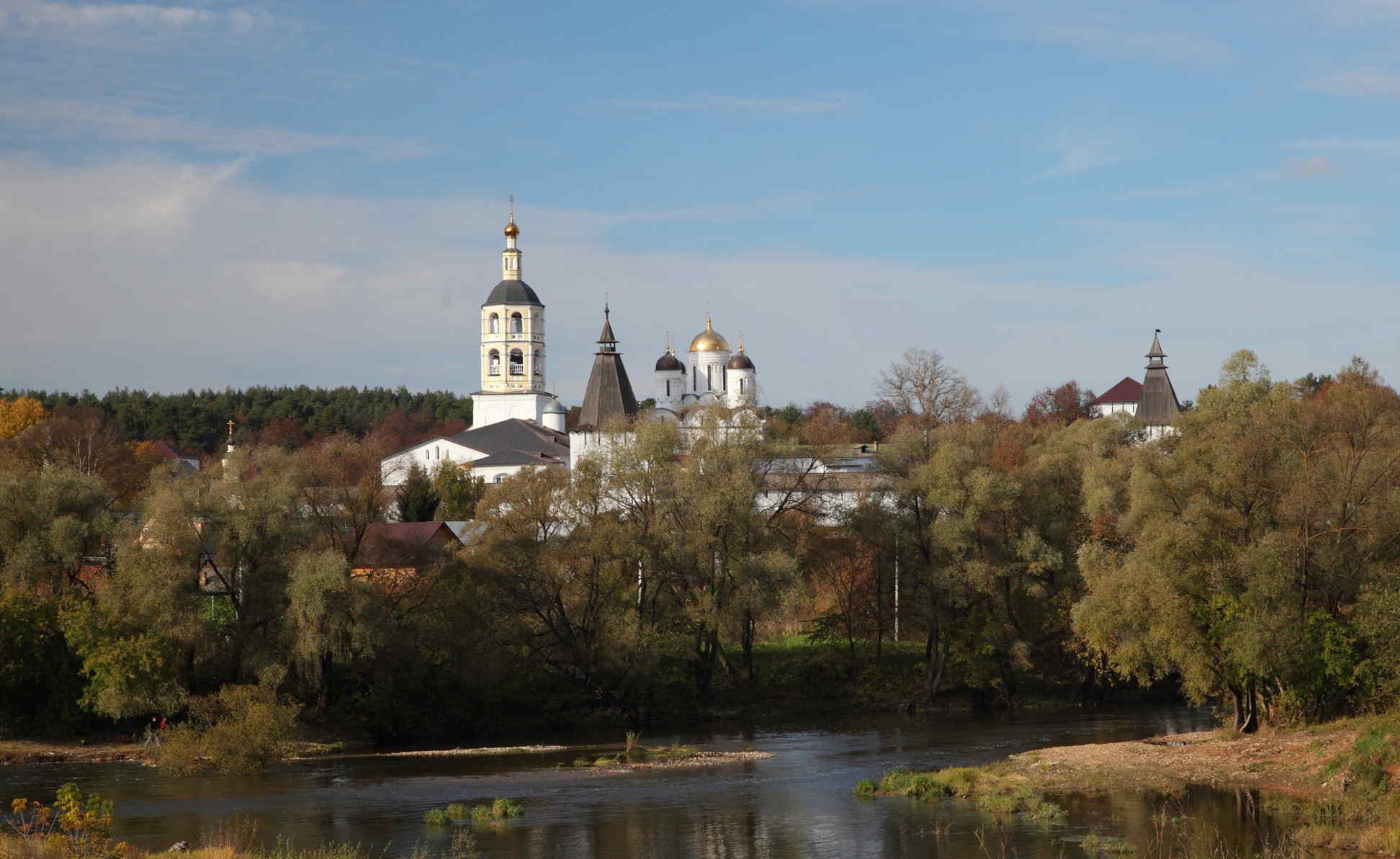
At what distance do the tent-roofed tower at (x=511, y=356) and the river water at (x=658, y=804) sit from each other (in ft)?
230

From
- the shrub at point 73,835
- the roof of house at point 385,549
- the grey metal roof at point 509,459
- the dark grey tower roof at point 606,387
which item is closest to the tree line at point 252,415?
the grey metal roof at point 509,459

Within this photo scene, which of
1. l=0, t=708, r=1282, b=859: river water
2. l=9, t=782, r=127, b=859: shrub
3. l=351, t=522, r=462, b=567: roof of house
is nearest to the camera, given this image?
l=9, t=782, r=127, b=859: shrub

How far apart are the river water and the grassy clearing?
467 millimetres

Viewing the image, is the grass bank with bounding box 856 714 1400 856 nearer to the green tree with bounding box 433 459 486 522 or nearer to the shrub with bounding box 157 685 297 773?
the shrub with bounding box 157 685 297 773

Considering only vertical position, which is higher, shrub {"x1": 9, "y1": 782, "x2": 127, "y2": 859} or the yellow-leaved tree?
the yellow-leaved tree

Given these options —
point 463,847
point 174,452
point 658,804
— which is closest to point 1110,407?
point 174,452

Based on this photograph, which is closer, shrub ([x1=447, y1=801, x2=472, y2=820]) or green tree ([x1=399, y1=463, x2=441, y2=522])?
shrub ([x1=447, y1=801, x2=472, y2=820])

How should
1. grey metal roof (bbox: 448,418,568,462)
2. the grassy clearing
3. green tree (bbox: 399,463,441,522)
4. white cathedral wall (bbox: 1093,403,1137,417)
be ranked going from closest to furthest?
the grassy clearing
green tree (bbox: 399,463,441,522)
grey metal roof (bbox: 448,418,568,462)
white cathedral wall (bbox: 1093,403,1137,417)

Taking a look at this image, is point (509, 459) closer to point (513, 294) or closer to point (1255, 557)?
point (513, 294)

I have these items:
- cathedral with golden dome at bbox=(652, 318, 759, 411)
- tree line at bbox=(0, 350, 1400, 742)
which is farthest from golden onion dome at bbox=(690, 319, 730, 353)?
tree line at bbox=(0, 350, 1400, 742)

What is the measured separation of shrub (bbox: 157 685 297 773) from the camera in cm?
3419

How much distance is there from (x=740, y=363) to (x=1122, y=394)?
32.2 meters

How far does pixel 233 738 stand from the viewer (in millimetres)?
34406

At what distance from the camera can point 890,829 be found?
26.3m
